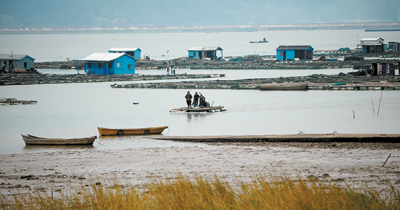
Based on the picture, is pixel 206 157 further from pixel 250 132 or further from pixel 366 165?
pixel 250 132

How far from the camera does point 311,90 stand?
49.5 meters

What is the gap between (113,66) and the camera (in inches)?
2726

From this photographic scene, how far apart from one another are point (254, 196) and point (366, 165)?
25.8 feet

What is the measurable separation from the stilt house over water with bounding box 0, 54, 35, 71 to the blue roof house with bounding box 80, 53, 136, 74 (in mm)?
11043

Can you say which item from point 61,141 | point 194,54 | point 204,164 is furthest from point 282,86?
point 194,54

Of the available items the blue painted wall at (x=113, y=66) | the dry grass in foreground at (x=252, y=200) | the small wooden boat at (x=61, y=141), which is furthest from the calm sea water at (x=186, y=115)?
the blue painted wall at (x=113, y=66)

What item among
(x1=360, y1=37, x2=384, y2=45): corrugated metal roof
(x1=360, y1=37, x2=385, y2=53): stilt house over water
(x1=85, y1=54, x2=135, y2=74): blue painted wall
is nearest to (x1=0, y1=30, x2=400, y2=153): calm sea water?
(x1=85, y1=54, x2=135, y2=74): blue painted wall

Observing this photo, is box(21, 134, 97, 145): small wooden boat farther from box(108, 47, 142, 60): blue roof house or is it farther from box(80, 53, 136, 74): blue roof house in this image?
box(108, 47, 142, 60): blue roof house

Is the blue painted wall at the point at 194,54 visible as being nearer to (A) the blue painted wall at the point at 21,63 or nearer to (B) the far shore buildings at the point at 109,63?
(B) the far shore buildings at the point at 109,63

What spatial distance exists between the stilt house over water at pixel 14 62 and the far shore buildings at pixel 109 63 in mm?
11043

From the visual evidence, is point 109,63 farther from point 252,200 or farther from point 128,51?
point 252,200

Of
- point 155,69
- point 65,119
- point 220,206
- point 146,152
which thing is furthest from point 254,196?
point 155,69

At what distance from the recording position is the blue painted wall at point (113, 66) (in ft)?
227

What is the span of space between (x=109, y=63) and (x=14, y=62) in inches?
631
